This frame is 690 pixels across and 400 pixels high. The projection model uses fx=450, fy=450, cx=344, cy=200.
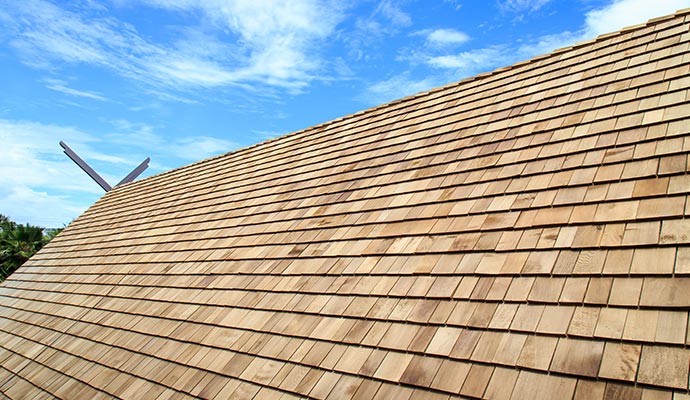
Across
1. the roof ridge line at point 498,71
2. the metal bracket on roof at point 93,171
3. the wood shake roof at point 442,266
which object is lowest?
Answer: the wood shake roof at point 442,266

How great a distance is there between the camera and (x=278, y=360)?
3.45 meters

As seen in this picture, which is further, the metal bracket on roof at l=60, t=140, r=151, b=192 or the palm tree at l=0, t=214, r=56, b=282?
the palm tree at l=0, t=214, r=56, b=282

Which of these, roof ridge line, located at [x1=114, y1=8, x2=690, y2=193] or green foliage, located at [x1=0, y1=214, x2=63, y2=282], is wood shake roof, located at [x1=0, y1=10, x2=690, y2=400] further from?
green foliage, located at [x1=0, y1=214, x2=63, y2=282]

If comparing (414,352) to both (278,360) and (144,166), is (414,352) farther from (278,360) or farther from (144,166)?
(144,166)

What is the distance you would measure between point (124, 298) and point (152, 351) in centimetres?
185

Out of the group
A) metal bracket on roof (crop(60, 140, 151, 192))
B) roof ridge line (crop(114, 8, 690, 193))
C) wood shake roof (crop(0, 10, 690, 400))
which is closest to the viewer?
wood shake roof (crop(0, 10, 690, 400))

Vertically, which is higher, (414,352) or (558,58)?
(558,58)

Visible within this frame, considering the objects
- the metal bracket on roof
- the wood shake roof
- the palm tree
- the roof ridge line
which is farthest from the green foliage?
the roof ridge line

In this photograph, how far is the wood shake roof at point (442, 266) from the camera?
236cm

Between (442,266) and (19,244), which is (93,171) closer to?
(19,244)

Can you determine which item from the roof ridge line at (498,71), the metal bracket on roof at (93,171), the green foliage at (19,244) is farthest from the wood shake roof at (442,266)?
the green foliage at (19,244)

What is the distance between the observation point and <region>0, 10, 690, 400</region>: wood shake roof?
Result: 7.75 feet

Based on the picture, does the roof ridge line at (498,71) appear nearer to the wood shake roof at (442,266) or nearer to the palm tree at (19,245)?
the wood shake roof at (442,266)

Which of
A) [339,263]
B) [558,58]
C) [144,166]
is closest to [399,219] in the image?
[339,263]
